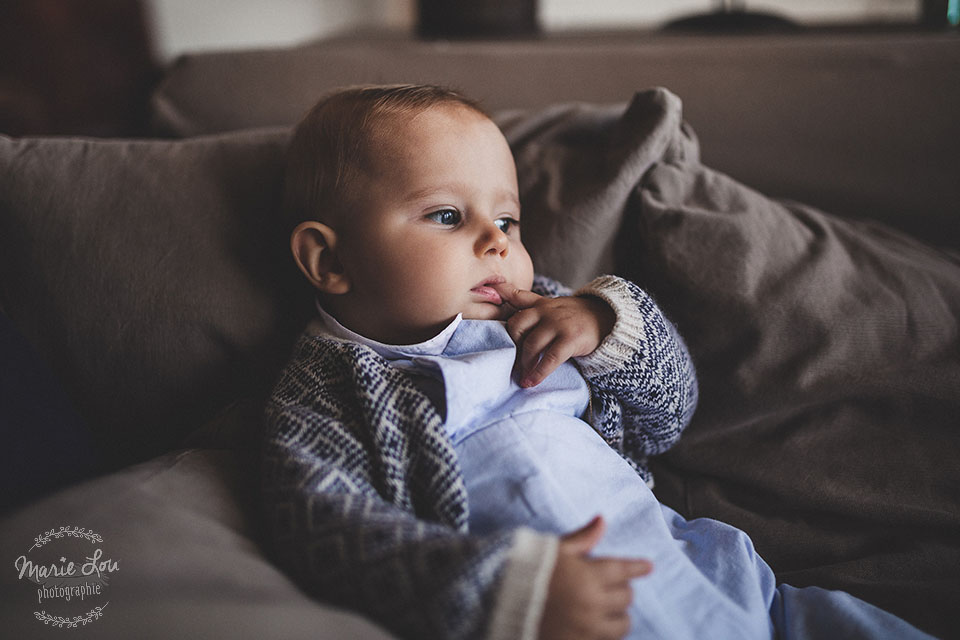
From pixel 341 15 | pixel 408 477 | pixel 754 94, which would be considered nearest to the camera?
pixel 408 477

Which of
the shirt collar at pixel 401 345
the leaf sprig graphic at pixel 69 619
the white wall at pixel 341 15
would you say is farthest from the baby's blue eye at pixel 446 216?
the white wall at pixel 341 15

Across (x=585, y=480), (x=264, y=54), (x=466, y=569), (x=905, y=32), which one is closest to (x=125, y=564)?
(x=466, y=569)

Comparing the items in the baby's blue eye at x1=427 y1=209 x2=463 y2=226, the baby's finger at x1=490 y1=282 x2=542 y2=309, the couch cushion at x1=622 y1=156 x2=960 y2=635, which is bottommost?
the couch cushion at x1=622 y1=156 x2=960 y2=635

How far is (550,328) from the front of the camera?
2.68 feet

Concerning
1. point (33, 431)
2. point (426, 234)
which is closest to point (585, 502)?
point (426, 234)

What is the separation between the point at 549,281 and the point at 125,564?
62 cm

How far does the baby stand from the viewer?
1.94ft

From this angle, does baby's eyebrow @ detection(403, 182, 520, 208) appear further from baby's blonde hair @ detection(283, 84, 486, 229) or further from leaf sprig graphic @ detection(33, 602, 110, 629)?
leaf sprig graphic @ detection(33, 602, 110, 629)

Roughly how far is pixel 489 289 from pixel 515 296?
0.03m

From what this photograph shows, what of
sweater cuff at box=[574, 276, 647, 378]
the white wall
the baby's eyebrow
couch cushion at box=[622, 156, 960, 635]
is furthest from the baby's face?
the white wall

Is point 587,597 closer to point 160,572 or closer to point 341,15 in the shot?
point 160,572

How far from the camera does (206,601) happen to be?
57cm

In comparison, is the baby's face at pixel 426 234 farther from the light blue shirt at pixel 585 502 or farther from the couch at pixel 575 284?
the couch at pixel 575 284

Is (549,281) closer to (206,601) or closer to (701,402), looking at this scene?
(701,402)
